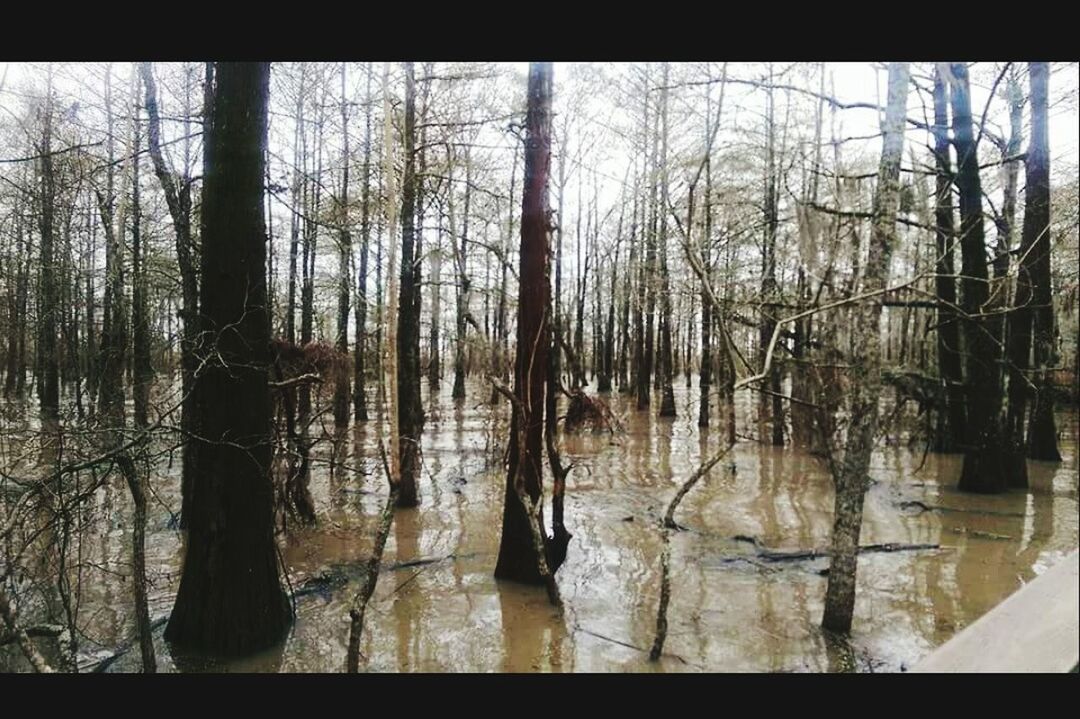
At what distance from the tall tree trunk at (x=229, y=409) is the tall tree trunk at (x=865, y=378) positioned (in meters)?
5.03

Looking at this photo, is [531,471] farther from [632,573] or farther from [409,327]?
[409,327]

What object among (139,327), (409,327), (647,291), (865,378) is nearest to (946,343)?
(647,291)

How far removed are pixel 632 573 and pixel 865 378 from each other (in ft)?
11.1

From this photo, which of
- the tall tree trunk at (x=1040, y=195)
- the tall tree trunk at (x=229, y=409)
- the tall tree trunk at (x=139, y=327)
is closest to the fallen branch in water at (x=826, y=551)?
the tall tree trunk at (x=1040, y=195)

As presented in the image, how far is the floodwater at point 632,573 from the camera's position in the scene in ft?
16.9

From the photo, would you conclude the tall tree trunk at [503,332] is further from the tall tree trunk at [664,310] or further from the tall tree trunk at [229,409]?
the tall tree trunk at [664,310]

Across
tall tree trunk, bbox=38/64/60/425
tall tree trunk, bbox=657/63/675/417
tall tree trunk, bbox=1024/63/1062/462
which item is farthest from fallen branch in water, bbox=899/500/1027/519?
tall tree trunk, bbox=38/64/60/425

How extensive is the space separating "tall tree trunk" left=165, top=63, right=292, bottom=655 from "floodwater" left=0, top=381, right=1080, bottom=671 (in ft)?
0.94

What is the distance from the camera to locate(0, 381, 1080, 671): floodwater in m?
5.15

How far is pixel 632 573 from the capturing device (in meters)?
6.95

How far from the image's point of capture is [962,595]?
6.19 m
